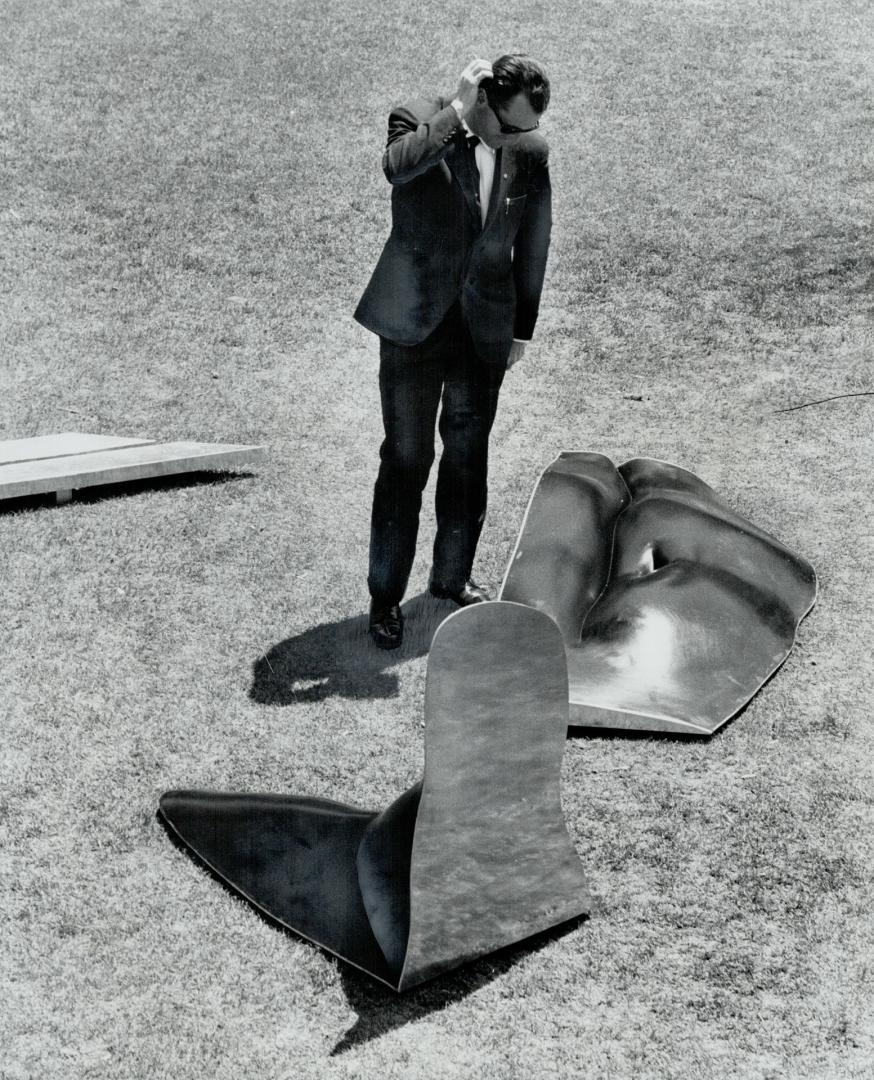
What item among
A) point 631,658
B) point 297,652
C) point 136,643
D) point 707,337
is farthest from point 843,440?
point 136,643

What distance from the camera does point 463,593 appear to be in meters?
6.00

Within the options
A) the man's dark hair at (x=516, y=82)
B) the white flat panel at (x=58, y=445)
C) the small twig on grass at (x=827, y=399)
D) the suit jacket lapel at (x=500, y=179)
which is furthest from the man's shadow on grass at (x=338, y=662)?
the small twig on grass at (x=827, y=399)

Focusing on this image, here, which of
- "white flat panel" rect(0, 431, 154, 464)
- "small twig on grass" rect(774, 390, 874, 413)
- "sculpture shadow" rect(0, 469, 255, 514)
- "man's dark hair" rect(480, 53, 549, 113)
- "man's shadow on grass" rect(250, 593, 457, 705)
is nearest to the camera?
"man's dark hair" rect(480, 53, 549, 113)

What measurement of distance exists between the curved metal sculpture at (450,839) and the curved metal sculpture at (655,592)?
3.69 ft

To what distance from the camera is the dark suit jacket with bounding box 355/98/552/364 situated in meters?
5.04

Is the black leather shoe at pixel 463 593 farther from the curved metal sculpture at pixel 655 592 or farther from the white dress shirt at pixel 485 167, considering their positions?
the white dress shirt at pixel 485 167

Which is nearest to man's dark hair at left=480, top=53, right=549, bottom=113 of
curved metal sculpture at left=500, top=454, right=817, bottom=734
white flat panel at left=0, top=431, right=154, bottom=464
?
curved metal sculpture at left=500, top=454, right=817, bottom=734

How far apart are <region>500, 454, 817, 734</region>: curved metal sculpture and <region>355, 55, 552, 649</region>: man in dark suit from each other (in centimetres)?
58

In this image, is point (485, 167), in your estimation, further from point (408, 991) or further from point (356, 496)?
point (408, 991)

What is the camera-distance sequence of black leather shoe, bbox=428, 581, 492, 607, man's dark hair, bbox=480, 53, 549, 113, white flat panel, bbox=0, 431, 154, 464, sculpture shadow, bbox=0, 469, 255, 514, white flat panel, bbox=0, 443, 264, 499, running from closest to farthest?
man's dark hair, bbox=480, 53, 549, 113 → black leather shoe, bbox=428, 581, 492, 607 → white flat panel, bbox=0, 443, 264, 499 → sculpture shadow, bbox=0, 469, 255, 514 → white flat panel, bbox=0, 431, 154, 464

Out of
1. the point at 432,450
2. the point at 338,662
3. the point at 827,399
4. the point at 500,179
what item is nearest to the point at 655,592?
the point at 432,450

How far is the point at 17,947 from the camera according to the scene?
4152 mm

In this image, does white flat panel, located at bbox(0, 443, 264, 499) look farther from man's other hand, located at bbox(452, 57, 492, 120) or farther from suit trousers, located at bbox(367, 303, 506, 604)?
man's other hand, located at bbox(452, 57, 492, 120)

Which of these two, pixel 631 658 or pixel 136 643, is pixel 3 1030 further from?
pixel 631 658
